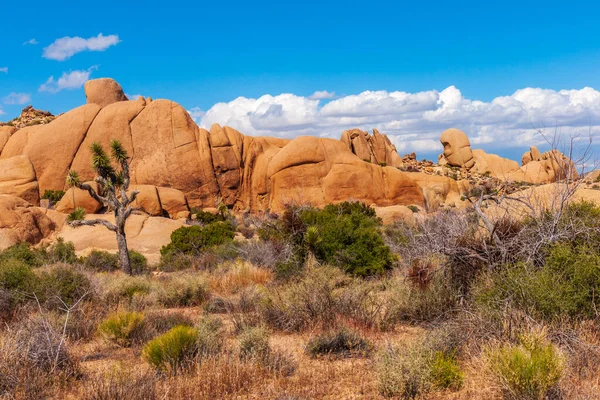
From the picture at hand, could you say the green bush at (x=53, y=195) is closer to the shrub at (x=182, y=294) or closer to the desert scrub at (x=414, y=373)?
the shrub at (x=182, y=294)

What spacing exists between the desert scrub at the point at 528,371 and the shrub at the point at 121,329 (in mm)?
5781

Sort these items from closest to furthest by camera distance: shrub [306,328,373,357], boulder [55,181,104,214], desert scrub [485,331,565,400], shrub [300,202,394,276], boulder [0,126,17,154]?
desert scrub [485,331,565,400] → shrub [306,328,373,357] → shrub [300,202,394,276] → boulder [55,181,104,214] → boulder [0,126,17,154]

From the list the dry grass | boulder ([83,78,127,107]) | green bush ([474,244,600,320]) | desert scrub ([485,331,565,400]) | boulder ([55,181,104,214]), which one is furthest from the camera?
boulder ([83,78,127,107])

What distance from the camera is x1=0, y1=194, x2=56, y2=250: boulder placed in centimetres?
2963

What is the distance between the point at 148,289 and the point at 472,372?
9.03 meters

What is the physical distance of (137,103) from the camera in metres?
47.7

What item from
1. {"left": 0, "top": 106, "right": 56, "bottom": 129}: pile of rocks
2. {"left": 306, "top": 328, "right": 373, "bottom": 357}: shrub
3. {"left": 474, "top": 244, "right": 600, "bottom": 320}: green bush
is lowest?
{"left": 306, "top": 328, "right": 373, "bottom": 357}: shrub

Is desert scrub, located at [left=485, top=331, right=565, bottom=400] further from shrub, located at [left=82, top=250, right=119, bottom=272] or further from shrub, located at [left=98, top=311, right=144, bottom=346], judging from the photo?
shrub, located at [left=82, top=250, right=119, bottom=272]

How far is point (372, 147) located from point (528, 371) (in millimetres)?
61979

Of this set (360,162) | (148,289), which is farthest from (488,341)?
(360,162)

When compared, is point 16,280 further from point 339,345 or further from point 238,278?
point 339,345

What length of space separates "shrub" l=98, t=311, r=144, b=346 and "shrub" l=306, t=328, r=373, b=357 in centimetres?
302

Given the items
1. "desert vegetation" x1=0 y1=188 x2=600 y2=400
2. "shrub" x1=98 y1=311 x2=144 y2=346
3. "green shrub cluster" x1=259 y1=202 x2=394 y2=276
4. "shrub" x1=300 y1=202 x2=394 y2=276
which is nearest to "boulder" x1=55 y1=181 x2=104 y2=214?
"green shrub cluster" x1=259 y1=202 x2=394 y2=276

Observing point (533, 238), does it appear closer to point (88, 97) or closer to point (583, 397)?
point (583, 397)
